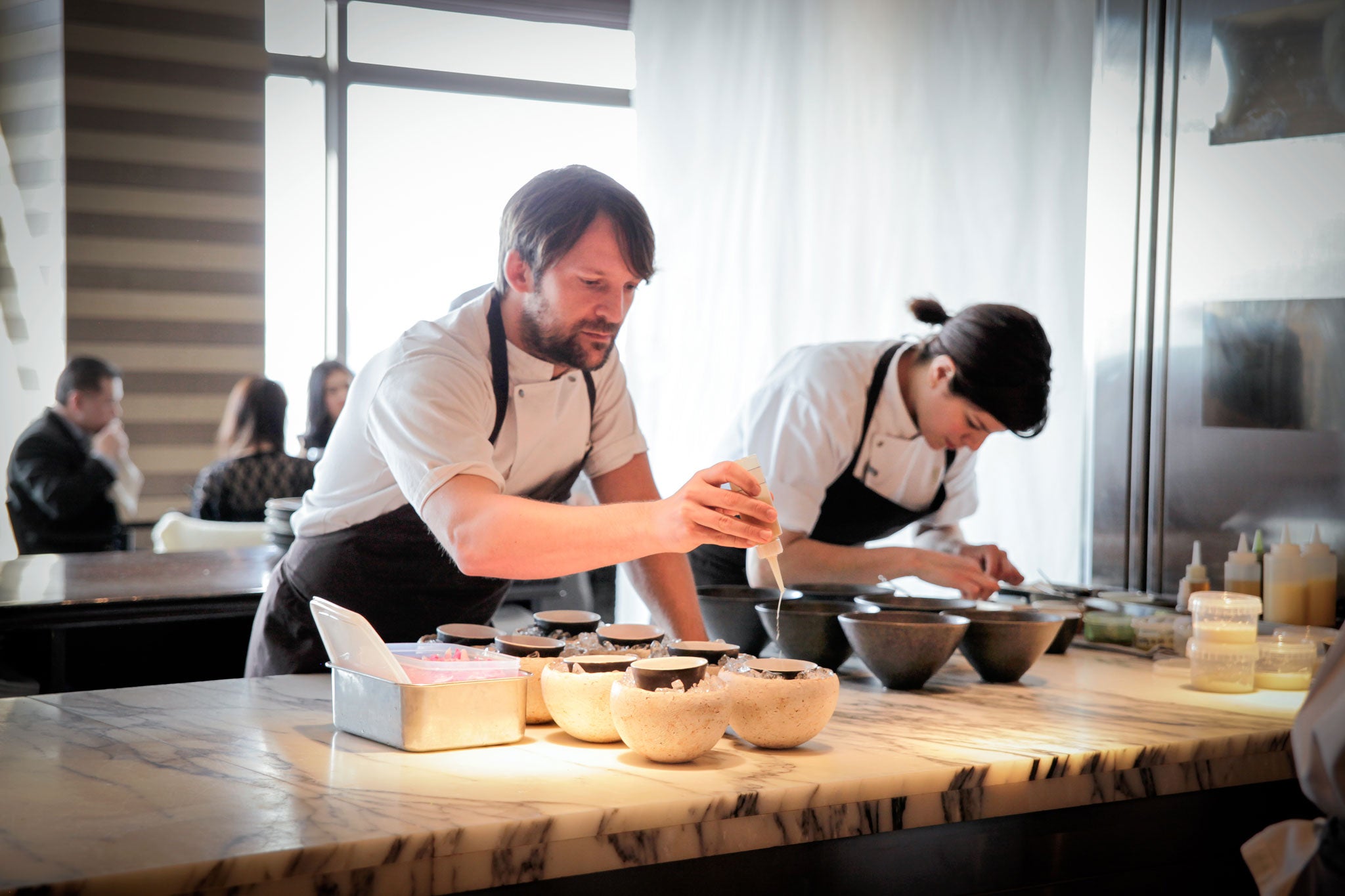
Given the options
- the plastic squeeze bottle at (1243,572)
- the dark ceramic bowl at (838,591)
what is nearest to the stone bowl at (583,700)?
the dark ceramic bowl at (838,591)

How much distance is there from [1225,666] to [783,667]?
80cm

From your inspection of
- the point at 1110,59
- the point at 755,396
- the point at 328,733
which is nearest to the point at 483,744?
the point at 328,733

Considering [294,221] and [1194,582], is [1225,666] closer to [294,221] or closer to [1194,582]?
[1194,582]

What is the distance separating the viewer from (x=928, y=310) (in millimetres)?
2613

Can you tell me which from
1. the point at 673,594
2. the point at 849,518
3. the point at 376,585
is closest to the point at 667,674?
the point at 673,594

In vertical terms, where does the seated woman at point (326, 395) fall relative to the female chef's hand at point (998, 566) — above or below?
above

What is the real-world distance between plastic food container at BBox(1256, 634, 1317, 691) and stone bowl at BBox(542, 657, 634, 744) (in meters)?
1.05

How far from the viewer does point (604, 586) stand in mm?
5062

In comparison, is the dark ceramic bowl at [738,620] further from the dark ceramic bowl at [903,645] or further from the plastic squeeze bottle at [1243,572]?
the plastic squeeze bottle at [1243,572]

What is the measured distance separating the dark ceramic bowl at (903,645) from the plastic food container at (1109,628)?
0.57 metres

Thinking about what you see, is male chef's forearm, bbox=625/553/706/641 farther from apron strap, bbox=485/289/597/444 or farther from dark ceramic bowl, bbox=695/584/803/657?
apron strap, bbox=485/289/597/444

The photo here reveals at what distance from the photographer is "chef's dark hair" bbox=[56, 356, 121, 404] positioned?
500 cm

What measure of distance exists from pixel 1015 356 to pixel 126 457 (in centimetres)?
464

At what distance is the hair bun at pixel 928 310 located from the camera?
2598 millimetres
